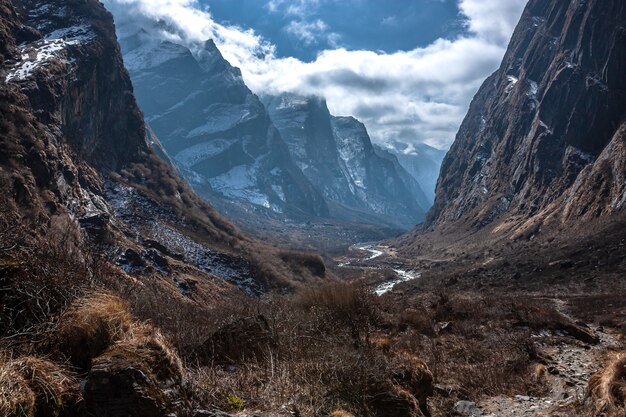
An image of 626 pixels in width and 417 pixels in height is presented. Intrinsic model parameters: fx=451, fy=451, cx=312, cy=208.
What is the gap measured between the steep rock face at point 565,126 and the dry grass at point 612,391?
86204 millimetres

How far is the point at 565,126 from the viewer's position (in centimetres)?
12850

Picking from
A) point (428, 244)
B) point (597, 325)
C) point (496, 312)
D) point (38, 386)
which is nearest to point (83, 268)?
point (38, 386)

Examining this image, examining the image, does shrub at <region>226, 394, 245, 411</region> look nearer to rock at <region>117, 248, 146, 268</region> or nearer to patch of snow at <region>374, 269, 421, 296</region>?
rock at <region>117, 248, 146, 268</region>

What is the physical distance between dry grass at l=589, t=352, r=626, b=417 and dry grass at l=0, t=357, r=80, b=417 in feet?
23.7

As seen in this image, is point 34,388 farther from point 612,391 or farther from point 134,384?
point 612,391

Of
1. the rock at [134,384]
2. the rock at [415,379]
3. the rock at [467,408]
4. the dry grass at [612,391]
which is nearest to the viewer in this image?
the rock at [134,384]

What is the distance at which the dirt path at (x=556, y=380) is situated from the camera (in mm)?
9695

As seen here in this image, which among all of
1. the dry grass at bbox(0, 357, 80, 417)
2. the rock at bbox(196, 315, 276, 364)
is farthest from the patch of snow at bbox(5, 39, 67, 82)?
the dry grass at bbox(0, 357, 80, 417)

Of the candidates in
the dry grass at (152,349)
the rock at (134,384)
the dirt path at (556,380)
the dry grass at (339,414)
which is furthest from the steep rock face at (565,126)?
the rock at (134,384)

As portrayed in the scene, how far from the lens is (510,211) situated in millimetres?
141625

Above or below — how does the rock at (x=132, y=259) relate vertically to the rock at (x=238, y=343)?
below

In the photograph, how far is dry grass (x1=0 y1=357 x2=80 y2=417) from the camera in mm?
3678

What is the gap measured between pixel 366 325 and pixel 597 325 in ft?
56.6

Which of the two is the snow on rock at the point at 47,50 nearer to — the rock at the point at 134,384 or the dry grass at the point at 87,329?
the dry grass at the point at 87,329
